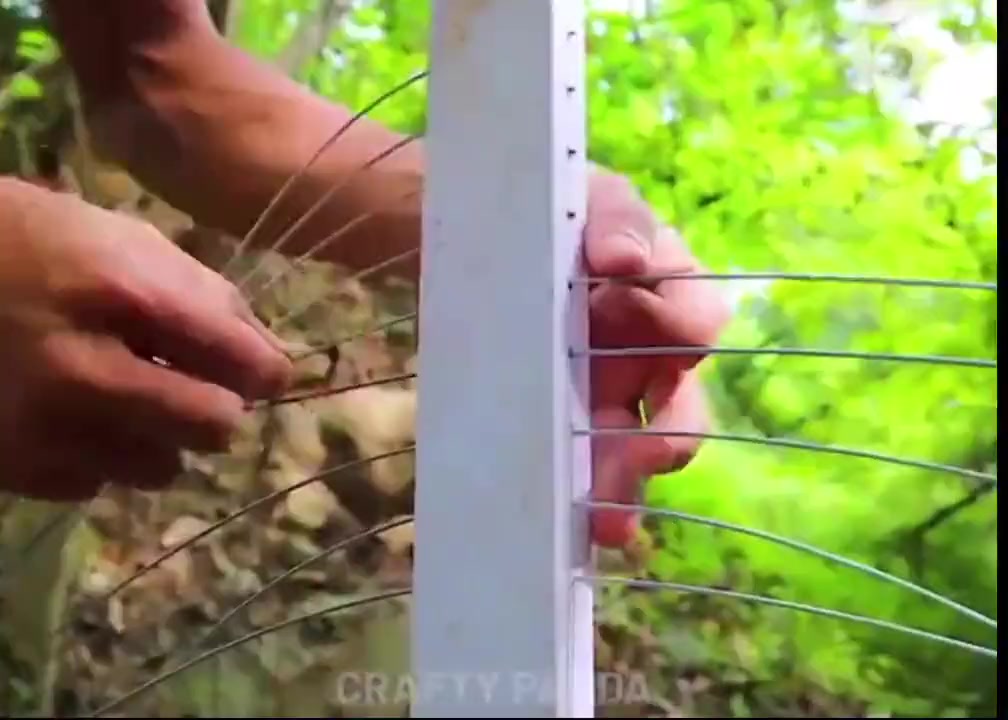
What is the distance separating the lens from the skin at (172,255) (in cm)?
95

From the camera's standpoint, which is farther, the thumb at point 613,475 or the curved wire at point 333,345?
the curved wire at point 333,345

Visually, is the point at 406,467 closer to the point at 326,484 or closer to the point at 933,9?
the point at 326,484

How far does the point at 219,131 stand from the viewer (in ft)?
3.23

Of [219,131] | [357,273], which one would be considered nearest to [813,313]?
[357,273]

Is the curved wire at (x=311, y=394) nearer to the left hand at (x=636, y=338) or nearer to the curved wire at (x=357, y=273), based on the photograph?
the curved wire at (x=357, y=273)

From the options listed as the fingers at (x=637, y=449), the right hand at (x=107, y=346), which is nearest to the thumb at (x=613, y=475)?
the fingers at (x=637, y=449)

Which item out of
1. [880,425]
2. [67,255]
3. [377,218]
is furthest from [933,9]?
[67,255]

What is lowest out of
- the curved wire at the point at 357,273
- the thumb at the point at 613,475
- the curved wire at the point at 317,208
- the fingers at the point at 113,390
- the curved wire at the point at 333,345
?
the thumb at the point at 613,475

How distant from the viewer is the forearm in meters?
0.96

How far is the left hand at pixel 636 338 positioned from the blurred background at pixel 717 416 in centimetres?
3

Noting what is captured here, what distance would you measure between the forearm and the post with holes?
252 mm

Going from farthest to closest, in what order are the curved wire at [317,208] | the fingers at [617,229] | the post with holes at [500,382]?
1. the curved wire at [317,208]
2. the fingers at [617,229]
3. the post with holes at [500,382]

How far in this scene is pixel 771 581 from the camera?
0.98m

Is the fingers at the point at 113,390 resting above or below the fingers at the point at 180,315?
below
